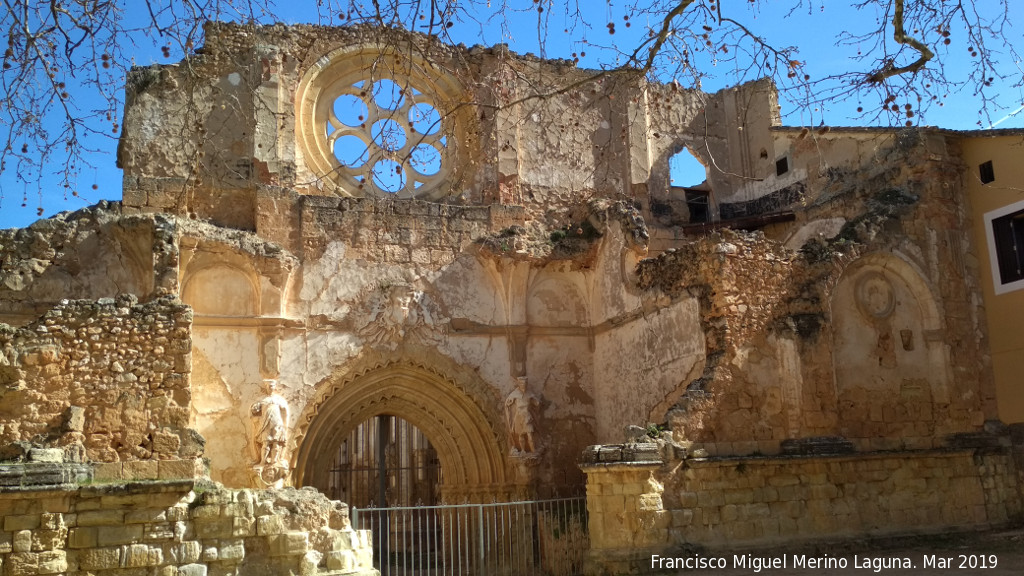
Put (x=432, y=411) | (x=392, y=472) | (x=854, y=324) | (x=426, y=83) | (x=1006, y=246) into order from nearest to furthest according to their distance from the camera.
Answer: (x=854, y=324), (x=1006, y=246), (x=432, y=411), (x=426, y=83), (x=392, y=472)

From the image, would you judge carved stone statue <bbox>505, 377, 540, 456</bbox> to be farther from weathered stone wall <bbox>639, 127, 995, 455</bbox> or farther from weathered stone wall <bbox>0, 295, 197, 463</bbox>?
weathered stone wall <bbox>0, 295, 197, 463</bbox>

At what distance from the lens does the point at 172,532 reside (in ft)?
26.7

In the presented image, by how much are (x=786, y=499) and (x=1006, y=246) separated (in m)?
5.02

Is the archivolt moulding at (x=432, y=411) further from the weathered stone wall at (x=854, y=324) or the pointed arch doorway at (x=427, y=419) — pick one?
the weathered stone wall at (x=854, y=324)

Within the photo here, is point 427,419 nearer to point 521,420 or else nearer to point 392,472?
point 521,420

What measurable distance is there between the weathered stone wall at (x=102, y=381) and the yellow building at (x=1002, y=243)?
34.0 ft

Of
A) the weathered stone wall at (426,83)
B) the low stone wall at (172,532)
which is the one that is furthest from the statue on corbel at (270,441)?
the low stone wall at (172,532)

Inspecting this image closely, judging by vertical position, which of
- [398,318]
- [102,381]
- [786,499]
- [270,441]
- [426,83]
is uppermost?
[426,83]

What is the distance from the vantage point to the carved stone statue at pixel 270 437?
12.0 metres

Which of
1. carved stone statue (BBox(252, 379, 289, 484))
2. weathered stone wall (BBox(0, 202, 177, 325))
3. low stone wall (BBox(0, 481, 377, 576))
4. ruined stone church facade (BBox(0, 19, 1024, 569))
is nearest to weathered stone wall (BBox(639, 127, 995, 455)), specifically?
ruined stone church facade (BBox(0, 19, 1024, 569))

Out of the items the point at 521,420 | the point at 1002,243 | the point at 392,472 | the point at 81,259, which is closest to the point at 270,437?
the point at 81,259

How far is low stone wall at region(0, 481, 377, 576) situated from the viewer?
302 inches

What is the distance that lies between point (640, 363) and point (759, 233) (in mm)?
2591

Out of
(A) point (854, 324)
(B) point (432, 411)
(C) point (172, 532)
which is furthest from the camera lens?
(B) point (432, 411)
